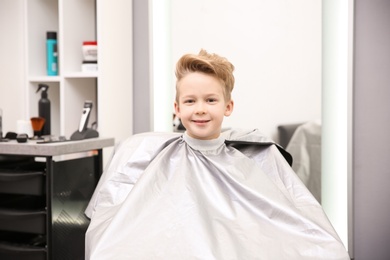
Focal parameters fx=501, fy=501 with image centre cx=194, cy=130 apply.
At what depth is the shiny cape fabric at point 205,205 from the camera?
5.05ft

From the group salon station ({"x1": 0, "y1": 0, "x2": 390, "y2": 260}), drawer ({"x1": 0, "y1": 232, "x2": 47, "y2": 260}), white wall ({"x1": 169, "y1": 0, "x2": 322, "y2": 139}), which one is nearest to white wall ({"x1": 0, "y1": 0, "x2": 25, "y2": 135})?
salon station ({"x1": 0, "y1": 0, "x2": 390, "y2": 260})

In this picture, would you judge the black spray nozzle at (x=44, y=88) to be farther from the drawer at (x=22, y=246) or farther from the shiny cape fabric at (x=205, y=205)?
the shiny cape fabric at (x=205, y=205)

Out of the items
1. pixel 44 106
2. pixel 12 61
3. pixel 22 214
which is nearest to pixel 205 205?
pixel 22 214

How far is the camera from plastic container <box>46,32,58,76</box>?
117 inches

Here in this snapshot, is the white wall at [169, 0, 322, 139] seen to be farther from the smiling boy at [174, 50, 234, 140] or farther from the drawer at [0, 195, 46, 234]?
the drawer at [0, 195, 46, 234]

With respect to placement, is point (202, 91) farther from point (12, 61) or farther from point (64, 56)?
point (12, 61)

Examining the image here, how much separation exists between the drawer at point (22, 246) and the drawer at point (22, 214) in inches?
2.6

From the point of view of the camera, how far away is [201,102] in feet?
5.71

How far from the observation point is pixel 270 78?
2623 mm

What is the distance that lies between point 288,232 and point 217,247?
24 cm

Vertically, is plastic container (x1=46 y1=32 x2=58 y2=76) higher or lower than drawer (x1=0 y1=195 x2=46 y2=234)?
higher

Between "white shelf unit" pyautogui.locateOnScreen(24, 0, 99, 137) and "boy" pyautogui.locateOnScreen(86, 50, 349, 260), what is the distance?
0.89 m

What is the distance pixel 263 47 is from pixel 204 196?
117 centimetres

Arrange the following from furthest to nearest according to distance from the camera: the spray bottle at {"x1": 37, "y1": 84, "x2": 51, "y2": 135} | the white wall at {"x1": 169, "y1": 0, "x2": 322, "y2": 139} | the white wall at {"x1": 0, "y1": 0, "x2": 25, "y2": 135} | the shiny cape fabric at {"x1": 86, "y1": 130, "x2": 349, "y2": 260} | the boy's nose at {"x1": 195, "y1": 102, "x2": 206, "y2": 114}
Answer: the white wall at {"x1": 0, "y1": 0, "x2": 25, "y2": 135}
the spray bottle at {"x1": 37, "y1": 84, "x2": 51, "y2": 135}
the white wall at {"x1": 169, "y1": 0, "x2": 322, "y2": 139}
the boy's nose at {"x1": 195, "y1": 102, "x2": 206, "y2": 114}
the shiny cape fabric at {"x1": 86, "y1": 130, "x2": 349, "y2": 260}
